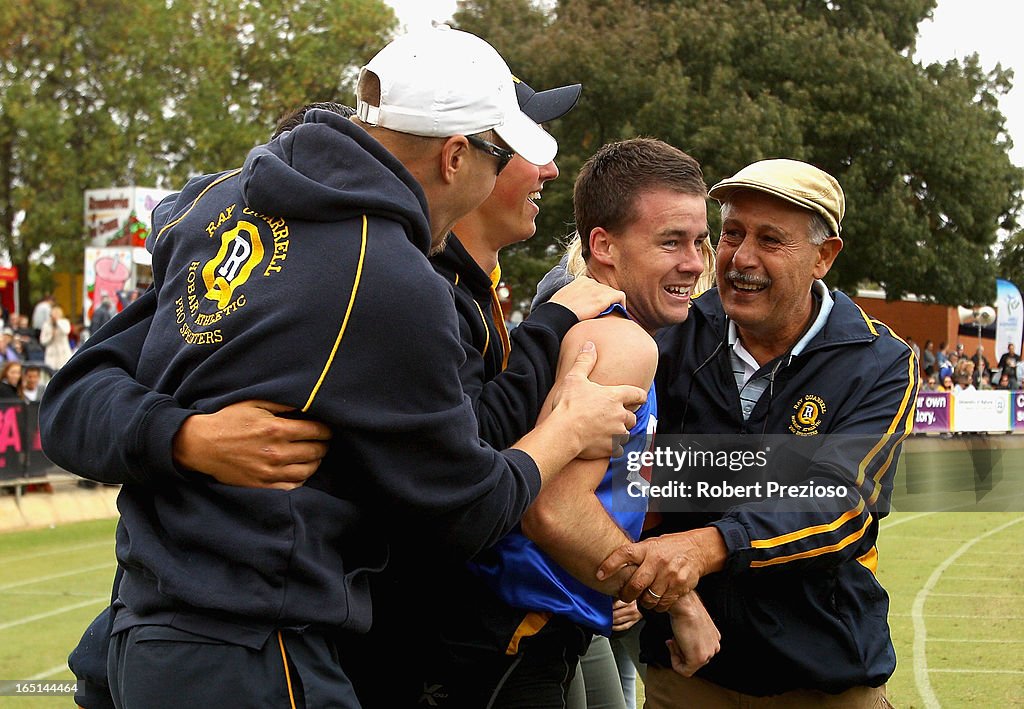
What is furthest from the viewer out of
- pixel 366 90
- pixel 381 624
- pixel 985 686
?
pixel 985 686

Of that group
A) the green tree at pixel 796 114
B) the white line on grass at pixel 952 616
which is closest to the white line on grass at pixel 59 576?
the white line on grass at pixel 952 616

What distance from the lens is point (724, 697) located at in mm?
3488

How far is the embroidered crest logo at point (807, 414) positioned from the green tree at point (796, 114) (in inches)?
1068

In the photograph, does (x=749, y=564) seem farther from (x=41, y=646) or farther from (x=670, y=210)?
(x=41, y=646)

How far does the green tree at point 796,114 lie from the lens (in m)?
31.0

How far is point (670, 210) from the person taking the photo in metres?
3.04

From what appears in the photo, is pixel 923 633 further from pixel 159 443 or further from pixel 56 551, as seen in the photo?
pixel 56 551

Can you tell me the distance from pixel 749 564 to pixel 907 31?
36.4 meters

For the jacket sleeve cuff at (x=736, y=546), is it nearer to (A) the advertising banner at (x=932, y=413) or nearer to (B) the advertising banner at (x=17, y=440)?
(B) the advertising banner at (x=17, y=440)

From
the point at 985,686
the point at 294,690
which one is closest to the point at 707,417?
the point at 294,690

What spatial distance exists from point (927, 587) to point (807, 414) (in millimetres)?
8269

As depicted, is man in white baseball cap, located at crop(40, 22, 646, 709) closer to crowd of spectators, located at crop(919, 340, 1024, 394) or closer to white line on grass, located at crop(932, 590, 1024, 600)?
white line on grass, located at crop(932, 590, 1024, 600)

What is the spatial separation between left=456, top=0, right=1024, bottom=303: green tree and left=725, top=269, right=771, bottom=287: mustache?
2689 centimetres
